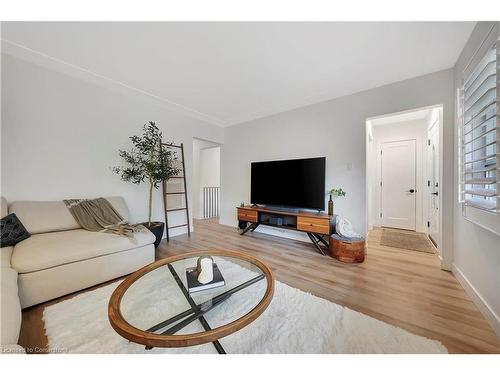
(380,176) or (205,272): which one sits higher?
(380,176)

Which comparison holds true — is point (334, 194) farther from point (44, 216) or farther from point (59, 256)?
point (44, 216)

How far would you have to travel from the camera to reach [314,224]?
2.70m

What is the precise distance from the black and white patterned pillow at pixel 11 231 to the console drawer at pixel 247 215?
2.66 metres

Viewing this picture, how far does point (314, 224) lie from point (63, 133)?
3.51 meters

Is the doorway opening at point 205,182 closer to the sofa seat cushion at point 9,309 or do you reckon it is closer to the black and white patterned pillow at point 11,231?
the black and white patterned pillow at point 11,231

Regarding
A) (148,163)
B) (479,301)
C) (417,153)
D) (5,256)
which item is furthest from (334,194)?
(5,256)

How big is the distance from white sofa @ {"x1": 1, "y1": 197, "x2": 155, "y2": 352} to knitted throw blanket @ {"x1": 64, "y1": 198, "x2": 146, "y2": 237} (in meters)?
0.07

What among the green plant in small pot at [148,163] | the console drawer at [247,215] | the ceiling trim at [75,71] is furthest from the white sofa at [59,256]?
the console drawer at [247,215]

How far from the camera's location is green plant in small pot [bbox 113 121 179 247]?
109 inches

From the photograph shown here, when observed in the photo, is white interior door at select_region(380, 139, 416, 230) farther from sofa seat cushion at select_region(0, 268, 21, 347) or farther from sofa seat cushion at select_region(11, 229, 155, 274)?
sofa seat cushion at select_region(0, 268, 21, 347)

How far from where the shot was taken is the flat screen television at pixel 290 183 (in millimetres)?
2799

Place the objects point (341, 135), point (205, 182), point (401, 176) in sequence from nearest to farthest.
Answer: point (341, 135) → point (401, 176) → point (205, 182)

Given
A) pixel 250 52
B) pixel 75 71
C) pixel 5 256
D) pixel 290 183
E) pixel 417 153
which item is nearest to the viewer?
pixel 5 256
